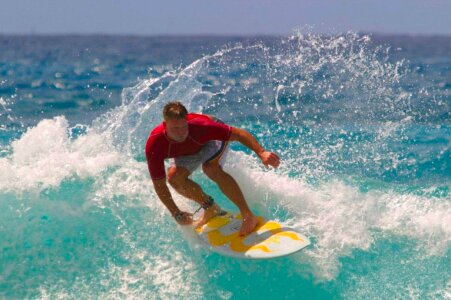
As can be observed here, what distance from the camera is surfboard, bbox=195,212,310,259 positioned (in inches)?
Result: 214

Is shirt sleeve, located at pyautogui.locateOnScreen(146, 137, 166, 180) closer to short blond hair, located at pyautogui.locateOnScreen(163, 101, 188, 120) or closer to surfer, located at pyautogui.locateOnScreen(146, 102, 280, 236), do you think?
surfer, located at pyautogui.locateOnScreen(146, 102, 280, 236)

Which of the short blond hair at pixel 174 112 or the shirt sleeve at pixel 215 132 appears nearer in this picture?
the short blond hair at pixel 174 112

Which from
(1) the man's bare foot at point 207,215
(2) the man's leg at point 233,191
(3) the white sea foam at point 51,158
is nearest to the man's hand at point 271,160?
(2) the man's leg at point 233,191

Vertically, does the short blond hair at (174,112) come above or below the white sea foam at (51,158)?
above

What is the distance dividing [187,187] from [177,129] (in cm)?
81

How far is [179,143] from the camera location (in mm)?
5523

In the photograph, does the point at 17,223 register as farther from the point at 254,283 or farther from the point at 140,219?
the point at 254,283

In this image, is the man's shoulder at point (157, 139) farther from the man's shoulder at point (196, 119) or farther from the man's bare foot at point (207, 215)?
the man's bare foot at point (207, 215)

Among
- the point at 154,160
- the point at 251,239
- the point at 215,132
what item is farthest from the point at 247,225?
the point at 154,160

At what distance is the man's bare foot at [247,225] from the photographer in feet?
18.9

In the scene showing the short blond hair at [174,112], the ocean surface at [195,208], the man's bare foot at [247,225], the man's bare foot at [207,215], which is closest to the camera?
the short blond hair at [174,112]

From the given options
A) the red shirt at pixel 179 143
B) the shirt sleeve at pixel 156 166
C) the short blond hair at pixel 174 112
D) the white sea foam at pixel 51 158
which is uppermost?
the short blond hair at pixel 174 112

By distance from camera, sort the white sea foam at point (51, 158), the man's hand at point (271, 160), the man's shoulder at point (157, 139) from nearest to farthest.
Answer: the man's hand at point (271, 160) → the man's shoulder at point (157, 139) → the white sea foam at point (51, 158)

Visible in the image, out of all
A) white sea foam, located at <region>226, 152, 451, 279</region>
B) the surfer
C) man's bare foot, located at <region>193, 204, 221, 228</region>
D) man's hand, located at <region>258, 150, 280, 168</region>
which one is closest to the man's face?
the surfer
